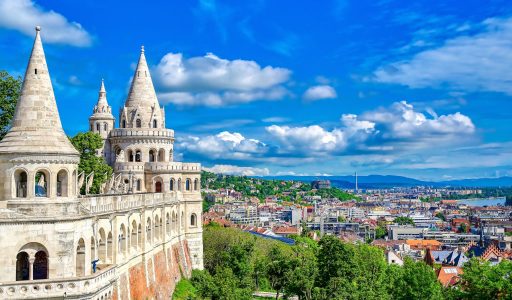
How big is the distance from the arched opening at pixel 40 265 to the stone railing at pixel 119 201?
Answer: 10.1ft

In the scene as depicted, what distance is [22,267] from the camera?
28766mm

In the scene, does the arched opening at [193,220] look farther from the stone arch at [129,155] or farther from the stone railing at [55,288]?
the stone railing at [55,288]

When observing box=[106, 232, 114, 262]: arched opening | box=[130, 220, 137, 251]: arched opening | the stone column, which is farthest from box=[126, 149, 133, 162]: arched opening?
the stone column

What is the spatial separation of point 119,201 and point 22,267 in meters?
9.93

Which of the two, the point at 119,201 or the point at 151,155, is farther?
the point at 151,155

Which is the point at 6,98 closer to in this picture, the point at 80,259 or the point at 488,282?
the point at 80,259

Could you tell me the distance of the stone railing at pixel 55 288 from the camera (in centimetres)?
2638

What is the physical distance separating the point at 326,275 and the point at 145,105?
24.8 meters

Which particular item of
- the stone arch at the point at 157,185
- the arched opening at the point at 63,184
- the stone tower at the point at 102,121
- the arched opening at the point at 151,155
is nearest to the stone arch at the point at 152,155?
the arched opening at the point at 151,155

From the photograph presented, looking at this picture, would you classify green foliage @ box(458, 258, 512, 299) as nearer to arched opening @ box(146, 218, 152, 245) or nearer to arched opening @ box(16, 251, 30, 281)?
arched opening @ box(146, 218, 152, 245)

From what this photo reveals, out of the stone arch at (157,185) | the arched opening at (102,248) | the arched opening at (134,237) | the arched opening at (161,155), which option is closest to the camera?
the arched opening at (102,248)

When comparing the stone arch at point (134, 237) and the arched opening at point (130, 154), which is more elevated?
the arched opening at point (130, 154)

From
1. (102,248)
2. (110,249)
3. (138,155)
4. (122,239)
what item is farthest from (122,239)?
(138,155)

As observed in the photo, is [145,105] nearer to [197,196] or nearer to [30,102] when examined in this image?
[197,196]
